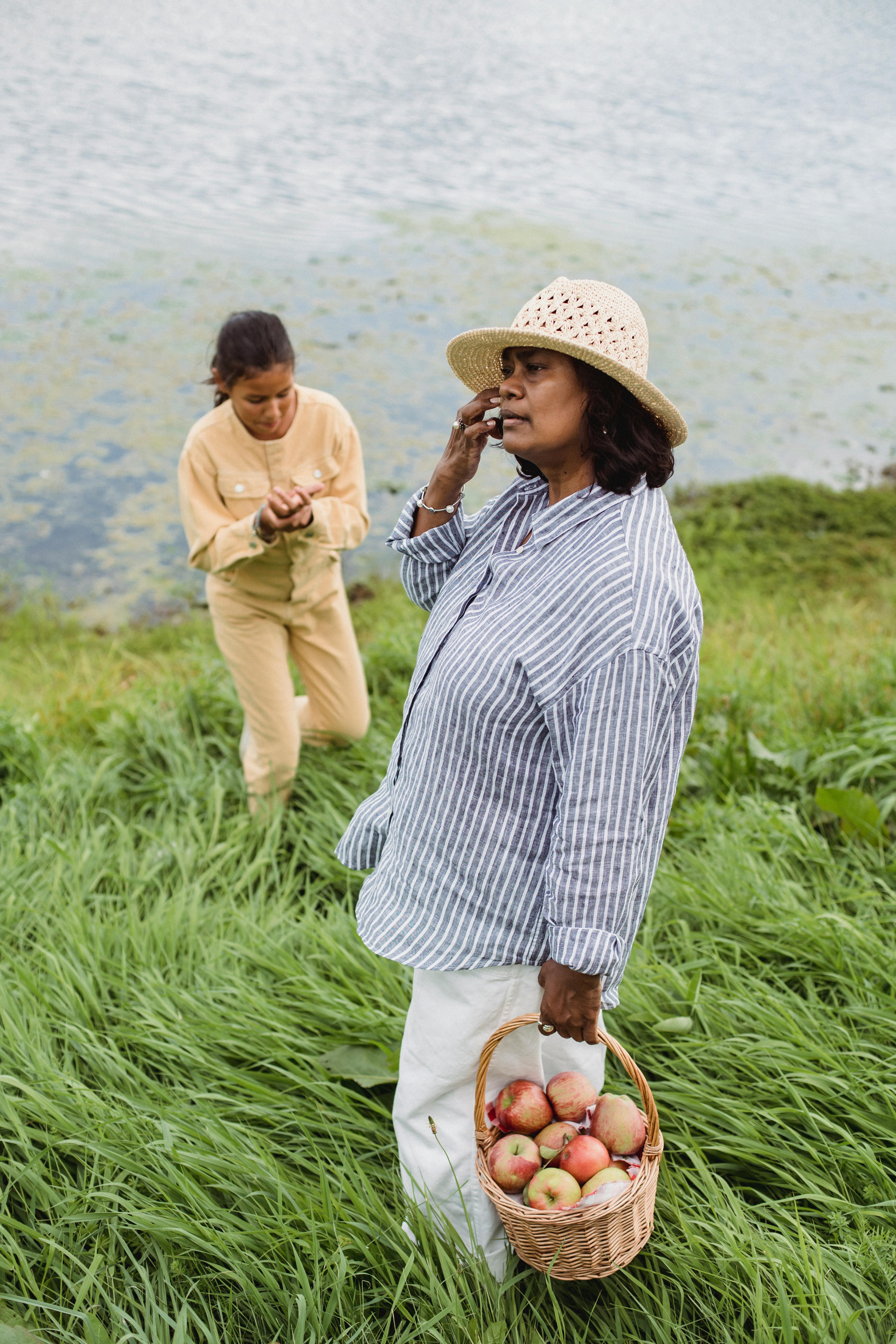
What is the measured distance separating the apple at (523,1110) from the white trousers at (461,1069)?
0.05 meters

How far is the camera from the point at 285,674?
3256 millimetres

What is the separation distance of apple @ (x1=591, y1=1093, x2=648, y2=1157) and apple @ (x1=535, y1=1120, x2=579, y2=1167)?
0.05 m

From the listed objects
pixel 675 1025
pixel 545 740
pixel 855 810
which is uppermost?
pixel 545 740

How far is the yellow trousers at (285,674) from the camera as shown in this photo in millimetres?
3145

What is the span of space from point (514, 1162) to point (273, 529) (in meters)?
1.77

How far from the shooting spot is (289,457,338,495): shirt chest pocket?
121 inches

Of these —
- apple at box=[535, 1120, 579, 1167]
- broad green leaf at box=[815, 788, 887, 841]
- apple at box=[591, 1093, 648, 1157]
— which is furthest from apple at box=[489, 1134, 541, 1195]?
broad green leaf at box=[815, 788, 887, 841]

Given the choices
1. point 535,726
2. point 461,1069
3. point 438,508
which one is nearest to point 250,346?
point 438,508

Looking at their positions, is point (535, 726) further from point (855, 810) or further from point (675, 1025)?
point (855, 810)

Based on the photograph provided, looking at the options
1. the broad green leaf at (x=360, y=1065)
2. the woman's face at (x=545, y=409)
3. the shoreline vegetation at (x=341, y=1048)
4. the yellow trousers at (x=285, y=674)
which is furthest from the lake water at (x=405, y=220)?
the woman's face at (x=545, y=409)

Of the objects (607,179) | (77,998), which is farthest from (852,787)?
(607,179)

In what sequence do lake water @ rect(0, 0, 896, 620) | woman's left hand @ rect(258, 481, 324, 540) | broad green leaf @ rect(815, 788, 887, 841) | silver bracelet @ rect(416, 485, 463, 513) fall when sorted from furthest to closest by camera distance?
lake water @ rect(0, 0, 896, 620) → broad green leaf @ rect(815, 788, 887, 841) → woman's left hand @ rect(258, 481, 324, 540) → silver bracelet @ rect(416, 485, 463, 513)

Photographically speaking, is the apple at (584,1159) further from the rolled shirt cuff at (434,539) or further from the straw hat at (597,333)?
the straw hat at (597,333)

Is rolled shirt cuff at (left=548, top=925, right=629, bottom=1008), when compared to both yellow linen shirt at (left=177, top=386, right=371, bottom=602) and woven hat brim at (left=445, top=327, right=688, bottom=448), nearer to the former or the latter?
woven hat brim at (left=445, top=327, right=688, bottom=448)
